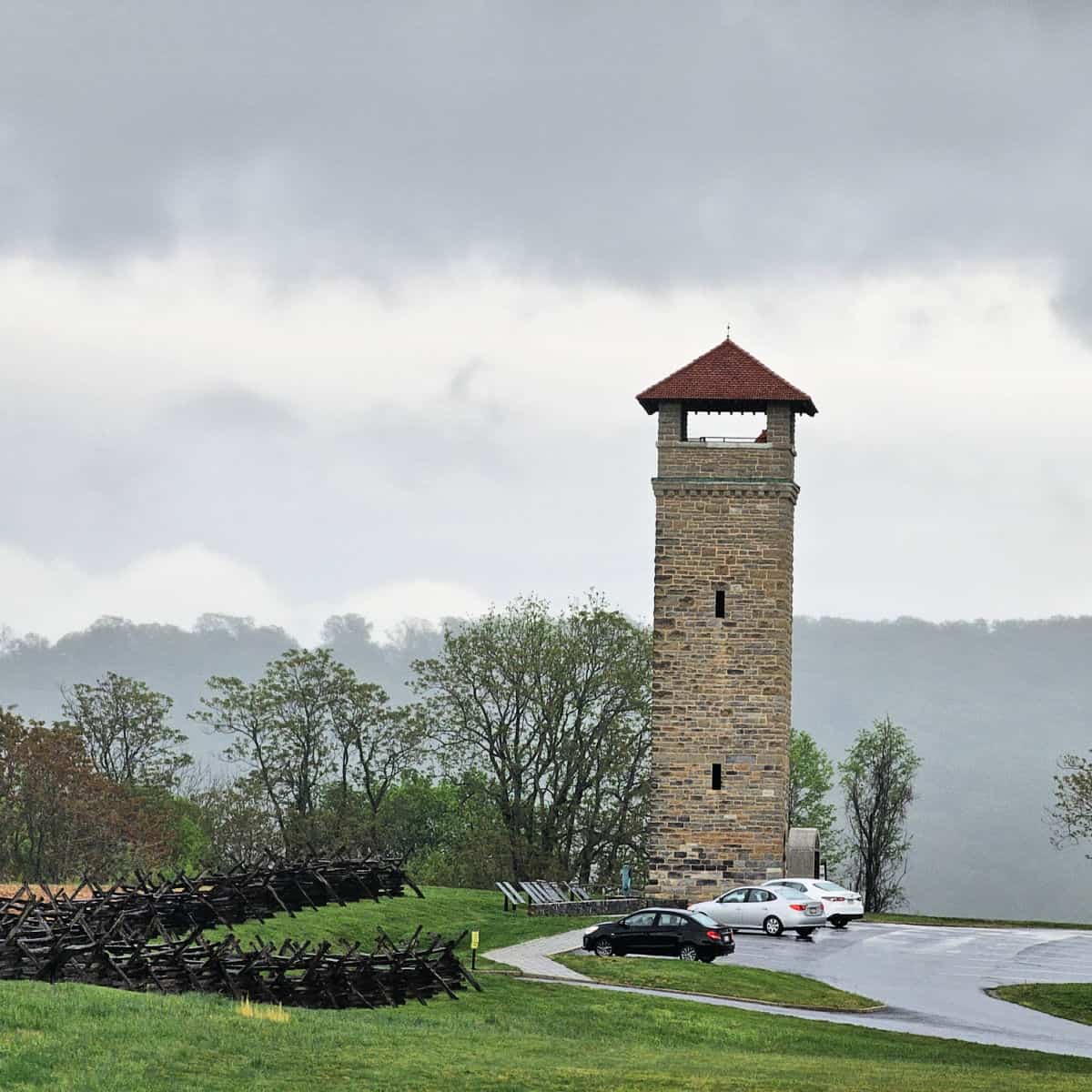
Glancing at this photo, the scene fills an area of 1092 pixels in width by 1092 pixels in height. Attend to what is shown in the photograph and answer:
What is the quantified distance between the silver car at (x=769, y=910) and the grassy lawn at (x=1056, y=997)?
7389mm

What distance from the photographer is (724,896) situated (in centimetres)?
4288

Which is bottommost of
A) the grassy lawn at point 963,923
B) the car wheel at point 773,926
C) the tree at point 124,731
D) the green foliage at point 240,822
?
the grassy lawn at point 963,923

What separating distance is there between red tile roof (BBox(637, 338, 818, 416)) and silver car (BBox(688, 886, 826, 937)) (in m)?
14.7

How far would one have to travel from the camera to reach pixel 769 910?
42062 mm

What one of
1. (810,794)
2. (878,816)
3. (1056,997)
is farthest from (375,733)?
(1056,997)

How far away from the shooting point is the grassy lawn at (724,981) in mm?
31734

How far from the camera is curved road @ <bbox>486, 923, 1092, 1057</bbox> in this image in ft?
96.9

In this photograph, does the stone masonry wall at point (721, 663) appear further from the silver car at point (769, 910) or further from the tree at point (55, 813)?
the tree at point (55, 813)

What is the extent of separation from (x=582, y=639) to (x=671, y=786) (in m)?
19.9

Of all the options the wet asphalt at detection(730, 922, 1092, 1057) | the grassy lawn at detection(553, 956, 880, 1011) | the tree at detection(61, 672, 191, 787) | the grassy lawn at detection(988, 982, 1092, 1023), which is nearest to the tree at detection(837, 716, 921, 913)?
the wet asphalt at detection(730, 922, 1092, 1057)

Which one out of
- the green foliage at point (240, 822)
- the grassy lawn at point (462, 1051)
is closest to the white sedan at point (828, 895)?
the grassy lawn at point (462, 1051)

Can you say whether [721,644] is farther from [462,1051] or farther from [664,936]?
[462,1051]

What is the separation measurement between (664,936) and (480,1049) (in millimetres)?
13392

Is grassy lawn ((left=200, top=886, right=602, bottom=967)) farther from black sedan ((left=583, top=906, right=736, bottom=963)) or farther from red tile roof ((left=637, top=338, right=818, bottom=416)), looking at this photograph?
red tile roof ((left=637, top=338, right=818, bottom=416))
